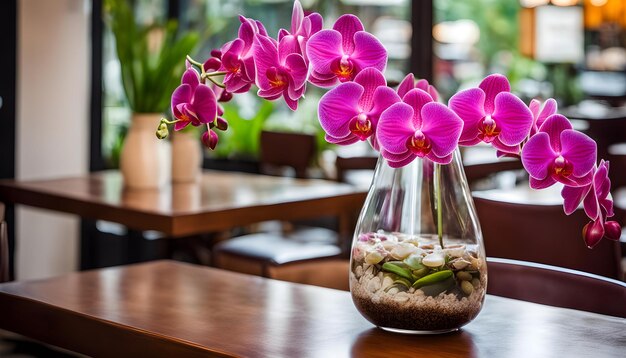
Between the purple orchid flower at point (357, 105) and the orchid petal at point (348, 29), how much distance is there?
0.05 metres

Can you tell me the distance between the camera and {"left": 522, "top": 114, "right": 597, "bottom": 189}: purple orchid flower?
4.47ft

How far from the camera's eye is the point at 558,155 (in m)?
1.37

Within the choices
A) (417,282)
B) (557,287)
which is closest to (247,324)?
(417,282)

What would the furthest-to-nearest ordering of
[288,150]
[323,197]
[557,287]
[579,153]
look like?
[288,150], [323,197], [557,287], [579,153]

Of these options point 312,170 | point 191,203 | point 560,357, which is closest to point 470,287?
point 560,357

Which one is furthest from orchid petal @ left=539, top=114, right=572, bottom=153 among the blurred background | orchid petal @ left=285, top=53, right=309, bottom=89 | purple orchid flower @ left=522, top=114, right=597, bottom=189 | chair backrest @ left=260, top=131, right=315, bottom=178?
the blurred background

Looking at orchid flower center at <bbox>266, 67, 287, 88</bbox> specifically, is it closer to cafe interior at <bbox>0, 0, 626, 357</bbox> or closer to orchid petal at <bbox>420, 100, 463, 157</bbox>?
cafe interior at <bbox>0, 0, 626, 357</bbox>

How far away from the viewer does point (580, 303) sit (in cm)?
188

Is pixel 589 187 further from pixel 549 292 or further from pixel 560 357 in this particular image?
pixel 549 292

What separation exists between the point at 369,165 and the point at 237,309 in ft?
8.93

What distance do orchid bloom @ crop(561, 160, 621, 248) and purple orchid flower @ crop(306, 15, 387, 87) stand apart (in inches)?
12.7

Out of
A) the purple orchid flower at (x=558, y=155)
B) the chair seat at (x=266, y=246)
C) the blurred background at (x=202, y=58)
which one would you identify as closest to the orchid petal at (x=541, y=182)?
the purple orchid flower at (x=558, y=155)

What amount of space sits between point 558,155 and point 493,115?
102 mm

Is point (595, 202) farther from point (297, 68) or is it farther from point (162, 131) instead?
point (162, 131)
